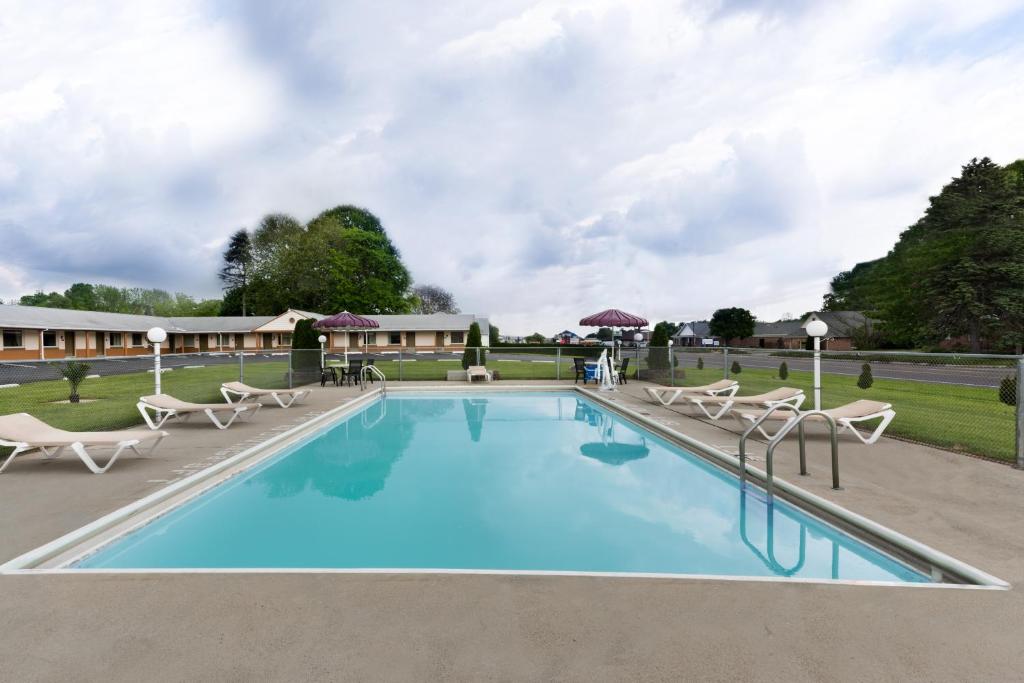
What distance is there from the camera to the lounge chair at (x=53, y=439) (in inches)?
246

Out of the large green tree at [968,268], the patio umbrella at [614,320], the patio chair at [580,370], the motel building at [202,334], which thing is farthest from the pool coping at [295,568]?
the large green tree at [968,268]

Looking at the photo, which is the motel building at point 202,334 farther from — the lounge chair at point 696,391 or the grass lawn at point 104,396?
the lounge chair at point 696,391

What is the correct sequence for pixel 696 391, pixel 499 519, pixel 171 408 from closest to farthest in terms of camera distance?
1. pixel 499 519
2. pixel 171 408
3. pixel 696 391

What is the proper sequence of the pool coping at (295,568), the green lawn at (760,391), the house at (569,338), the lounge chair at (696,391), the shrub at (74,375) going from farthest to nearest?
the house at (569,338) → the shrub at (74,375) → the lounge chair at (696,391) → the green lawn at (760,391) → the pool coping at (295,568)

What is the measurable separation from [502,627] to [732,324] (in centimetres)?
9109

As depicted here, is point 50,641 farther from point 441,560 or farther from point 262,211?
point 262,211

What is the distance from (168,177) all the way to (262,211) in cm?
5456

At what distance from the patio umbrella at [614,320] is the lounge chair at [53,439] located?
13732 mm

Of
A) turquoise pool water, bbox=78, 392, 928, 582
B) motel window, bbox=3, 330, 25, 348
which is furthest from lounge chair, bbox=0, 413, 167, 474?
motel window, bbox=3, 330, 25, 348

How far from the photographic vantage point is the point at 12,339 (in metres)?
36.1

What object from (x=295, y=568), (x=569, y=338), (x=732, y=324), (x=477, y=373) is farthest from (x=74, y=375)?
(x=732, y=324)

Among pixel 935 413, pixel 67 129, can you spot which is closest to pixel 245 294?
pixel 67 129

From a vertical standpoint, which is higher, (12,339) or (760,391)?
(12,339)

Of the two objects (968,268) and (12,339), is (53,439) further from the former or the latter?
(968,268)
